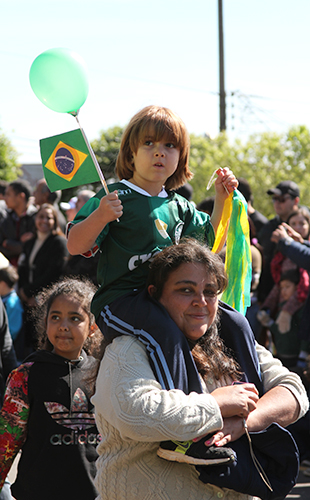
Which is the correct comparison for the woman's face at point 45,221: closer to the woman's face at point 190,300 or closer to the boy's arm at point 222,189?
the boy's arm at point 222,189

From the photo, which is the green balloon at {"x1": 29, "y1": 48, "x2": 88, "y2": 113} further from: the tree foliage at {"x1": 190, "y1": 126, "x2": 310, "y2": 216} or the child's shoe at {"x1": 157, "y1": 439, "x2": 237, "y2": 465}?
the tree foliage at {"x1": 190, "y1": 126, "x2": 310, "y2": 216}

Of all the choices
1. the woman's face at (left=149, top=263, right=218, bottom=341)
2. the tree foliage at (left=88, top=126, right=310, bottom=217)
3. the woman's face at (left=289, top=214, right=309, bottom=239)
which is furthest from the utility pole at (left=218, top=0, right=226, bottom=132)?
Result: the woman's face at (left=149, top=263, right=218, bottom=341)

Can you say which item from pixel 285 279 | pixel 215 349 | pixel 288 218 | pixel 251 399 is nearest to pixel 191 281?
pixel 215 349

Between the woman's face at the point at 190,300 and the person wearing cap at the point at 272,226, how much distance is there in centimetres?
458

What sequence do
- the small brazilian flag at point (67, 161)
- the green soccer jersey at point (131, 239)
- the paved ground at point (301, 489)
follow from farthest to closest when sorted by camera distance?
the paved ground at point (301, 489) < the small brazilian flag at point (67, 161) < the green soccer jersey at point (131, 239)

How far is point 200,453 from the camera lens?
1951 millimetres

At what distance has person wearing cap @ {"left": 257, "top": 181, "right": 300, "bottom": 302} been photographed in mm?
6695

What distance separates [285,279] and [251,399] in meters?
4.19

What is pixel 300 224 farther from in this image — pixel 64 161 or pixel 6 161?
pixel 6 161

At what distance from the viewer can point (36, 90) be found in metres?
2.52

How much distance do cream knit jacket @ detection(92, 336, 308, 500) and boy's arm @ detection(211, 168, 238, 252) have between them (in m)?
0.81

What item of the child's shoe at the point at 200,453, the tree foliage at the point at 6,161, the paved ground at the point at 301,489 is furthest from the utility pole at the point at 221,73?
the child's shoe at the point at 200,453

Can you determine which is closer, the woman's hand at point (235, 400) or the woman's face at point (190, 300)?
the woman's hand at point (235, 400)

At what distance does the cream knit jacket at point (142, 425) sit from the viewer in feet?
6.27
